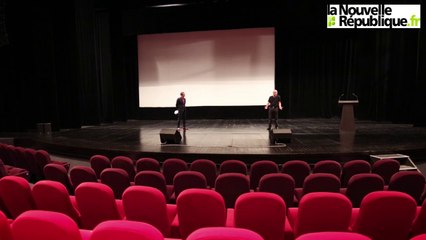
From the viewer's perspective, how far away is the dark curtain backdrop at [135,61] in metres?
11.6

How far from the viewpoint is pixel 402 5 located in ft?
30.8

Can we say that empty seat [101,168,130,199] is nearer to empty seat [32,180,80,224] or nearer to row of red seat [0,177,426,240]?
empty seat [32,180,80,224]

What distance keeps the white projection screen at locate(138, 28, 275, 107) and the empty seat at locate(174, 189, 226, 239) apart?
1203 cm

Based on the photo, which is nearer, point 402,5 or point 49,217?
point 49,217

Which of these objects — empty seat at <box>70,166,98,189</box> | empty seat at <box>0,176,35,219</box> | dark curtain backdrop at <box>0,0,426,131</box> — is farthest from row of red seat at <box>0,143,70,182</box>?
dark curtain backdrop at <box>0,0,426,131</box>

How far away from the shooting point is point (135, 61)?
15.5 meters

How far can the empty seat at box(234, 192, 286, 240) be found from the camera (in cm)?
225

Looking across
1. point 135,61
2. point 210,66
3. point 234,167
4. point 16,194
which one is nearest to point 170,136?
point 234,167

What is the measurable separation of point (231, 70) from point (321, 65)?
429 cm

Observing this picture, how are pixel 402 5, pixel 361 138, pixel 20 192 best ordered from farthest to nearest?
pixel 402 5, pixel 361 138, pixel 20 192

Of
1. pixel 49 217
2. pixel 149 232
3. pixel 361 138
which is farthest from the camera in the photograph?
pixel 361 138

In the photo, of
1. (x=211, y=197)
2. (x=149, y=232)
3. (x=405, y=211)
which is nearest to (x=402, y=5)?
(x=405, y=211)

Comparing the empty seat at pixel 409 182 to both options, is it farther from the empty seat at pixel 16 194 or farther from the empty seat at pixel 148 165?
the empty seat at pixel 16 194

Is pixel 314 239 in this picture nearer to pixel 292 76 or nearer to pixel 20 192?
pixel 20 192
